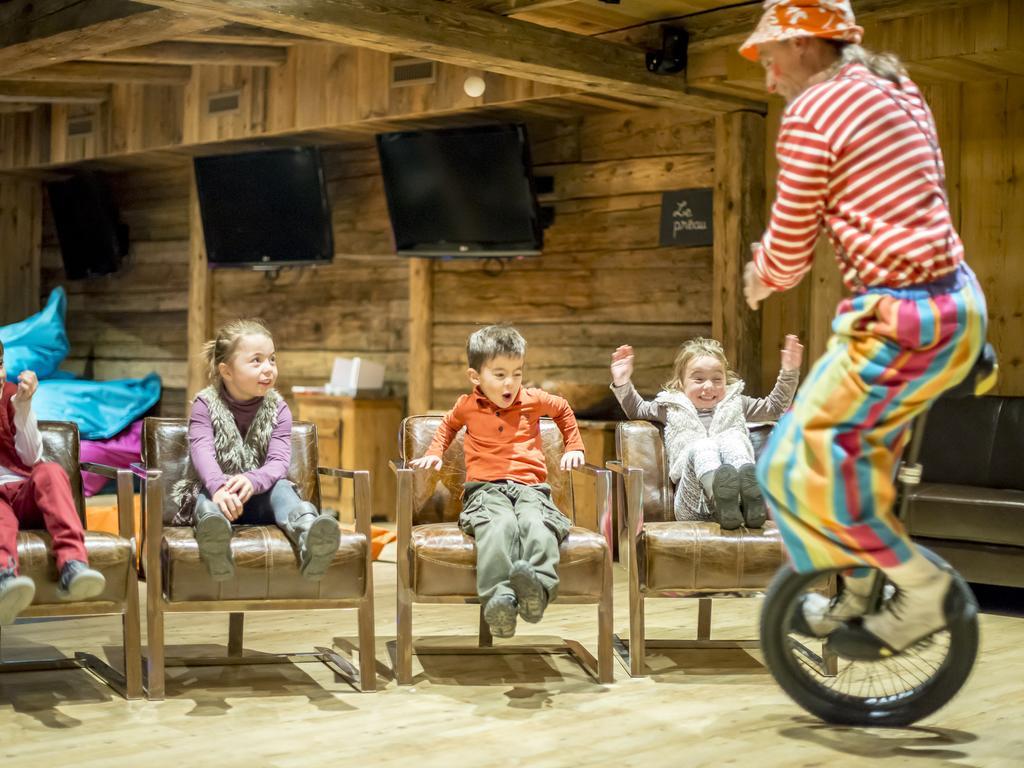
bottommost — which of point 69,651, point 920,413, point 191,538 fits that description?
point 69,651

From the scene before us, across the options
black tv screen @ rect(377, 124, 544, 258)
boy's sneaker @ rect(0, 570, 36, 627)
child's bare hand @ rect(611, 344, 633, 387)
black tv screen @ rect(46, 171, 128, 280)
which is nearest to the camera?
boy's sneaker @ rect(0, 570, 36, 627)

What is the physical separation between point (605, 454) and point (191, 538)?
3243 millimetres

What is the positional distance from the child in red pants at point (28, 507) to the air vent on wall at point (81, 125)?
18.2ft

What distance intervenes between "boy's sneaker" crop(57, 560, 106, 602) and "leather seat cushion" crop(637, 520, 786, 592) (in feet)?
5.19

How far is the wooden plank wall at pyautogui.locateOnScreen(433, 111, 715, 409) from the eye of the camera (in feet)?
23.0

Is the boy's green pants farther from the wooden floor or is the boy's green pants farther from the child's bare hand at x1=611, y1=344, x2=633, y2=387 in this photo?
the child's bare hand at x1=611, y1=344, x2=633, y2=387

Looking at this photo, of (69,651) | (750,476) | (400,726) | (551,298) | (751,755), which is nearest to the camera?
(751,755)

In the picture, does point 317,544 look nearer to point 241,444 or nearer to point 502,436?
point 241,444

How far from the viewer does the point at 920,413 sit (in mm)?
2754

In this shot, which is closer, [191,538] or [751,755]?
[751,755]

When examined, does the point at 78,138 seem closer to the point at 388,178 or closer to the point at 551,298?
the point at 388,178

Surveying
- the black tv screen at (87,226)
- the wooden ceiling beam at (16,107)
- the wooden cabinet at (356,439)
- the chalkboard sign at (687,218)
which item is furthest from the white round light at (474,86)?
the black tv screen at (87,226)

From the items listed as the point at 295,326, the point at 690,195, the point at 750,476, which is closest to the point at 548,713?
the point at 750,476

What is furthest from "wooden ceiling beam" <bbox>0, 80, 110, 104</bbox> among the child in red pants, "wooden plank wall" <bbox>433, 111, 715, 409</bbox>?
the child in red pants
